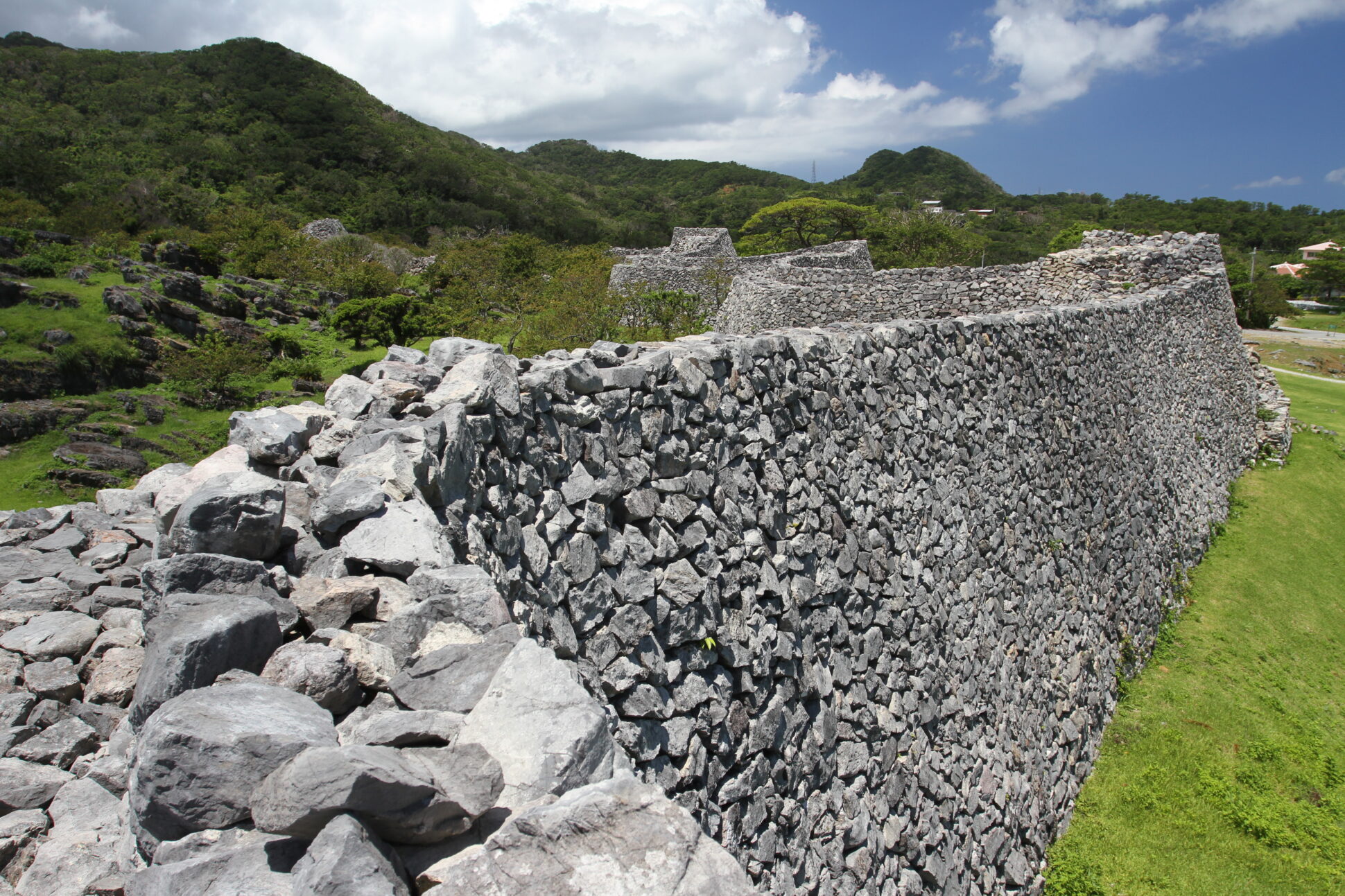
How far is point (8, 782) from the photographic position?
206 cm

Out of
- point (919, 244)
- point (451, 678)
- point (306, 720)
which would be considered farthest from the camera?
point (919, 244)

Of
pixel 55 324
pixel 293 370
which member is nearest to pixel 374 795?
pixel 293 370

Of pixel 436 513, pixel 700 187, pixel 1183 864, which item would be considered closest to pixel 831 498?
pixel 436 513

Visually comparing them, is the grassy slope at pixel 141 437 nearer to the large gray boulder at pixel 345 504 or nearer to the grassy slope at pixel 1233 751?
the large gray boulder at pixel 345 504

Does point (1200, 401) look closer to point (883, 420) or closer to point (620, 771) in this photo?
point (883, 420)

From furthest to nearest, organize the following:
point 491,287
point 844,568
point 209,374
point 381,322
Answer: point 491,287 → point 381,322 → point 209,374 → point 844,568

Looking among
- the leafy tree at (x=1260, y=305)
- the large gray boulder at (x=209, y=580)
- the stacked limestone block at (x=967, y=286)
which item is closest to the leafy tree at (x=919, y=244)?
the leafy tree at (x=1260, y=305)

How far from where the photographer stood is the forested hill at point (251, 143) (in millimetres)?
55875

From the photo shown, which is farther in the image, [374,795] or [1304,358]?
[1304,358]

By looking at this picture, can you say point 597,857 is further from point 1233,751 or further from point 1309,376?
Answer: point 1309,376

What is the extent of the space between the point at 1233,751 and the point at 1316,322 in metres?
54.9

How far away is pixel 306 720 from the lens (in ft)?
6.12

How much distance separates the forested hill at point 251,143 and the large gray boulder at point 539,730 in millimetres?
48085

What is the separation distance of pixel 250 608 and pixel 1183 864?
29.6 ft
